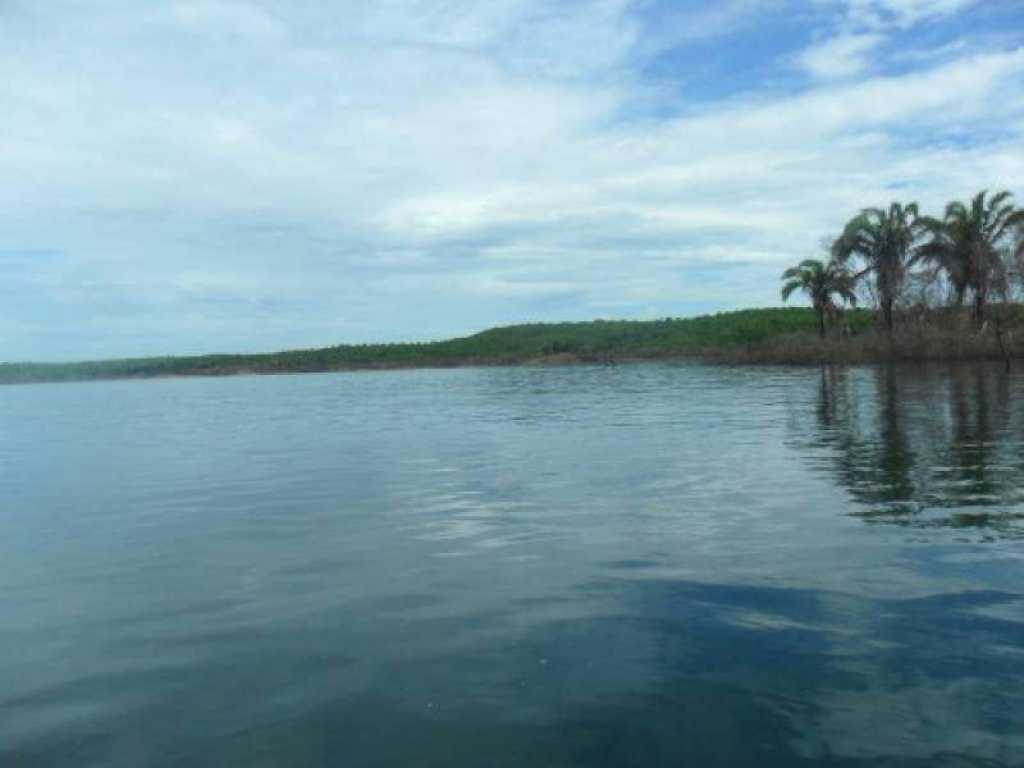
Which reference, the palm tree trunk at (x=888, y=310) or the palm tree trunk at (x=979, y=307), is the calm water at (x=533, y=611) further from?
the palm tree trunk at (x=888, y=310)

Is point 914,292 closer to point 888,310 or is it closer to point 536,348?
point 888,310

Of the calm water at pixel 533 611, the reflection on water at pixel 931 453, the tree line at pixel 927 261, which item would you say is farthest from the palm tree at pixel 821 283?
the calm water at pixel 533 611

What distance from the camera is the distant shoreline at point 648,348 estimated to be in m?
54.0

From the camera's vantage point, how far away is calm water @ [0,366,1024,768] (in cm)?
571

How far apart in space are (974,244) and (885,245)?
6.49m

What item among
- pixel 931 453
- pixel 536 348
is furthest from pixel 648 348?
pixel 931 453

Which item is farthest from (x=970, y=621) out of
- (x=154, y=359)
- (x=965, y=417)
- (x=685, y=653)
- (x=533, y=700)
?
(x=154, y=359)

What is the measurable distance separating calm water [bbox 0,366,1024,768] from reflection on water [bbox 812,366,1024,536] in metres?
0.11

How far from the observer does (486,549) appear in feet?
35.6

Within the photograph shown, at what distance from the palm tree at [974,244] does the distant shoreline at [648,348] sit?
2813 mm

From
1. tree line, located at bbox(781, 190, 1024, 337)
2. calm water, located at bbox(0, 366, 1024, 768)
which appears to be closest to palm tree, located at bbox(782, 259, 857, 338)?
tree line, located at bbox(781, 190, 1024, 337)

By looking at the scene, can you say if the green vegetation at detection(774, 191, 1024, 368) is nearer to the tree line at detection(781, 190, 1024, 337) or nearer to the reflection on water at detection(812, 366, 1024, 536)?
the tree line at detection(781, 190, 1024, 337)

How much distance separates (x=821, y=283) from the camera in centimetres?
6556

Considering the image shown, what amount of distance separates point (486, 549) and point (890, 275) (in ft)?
180
